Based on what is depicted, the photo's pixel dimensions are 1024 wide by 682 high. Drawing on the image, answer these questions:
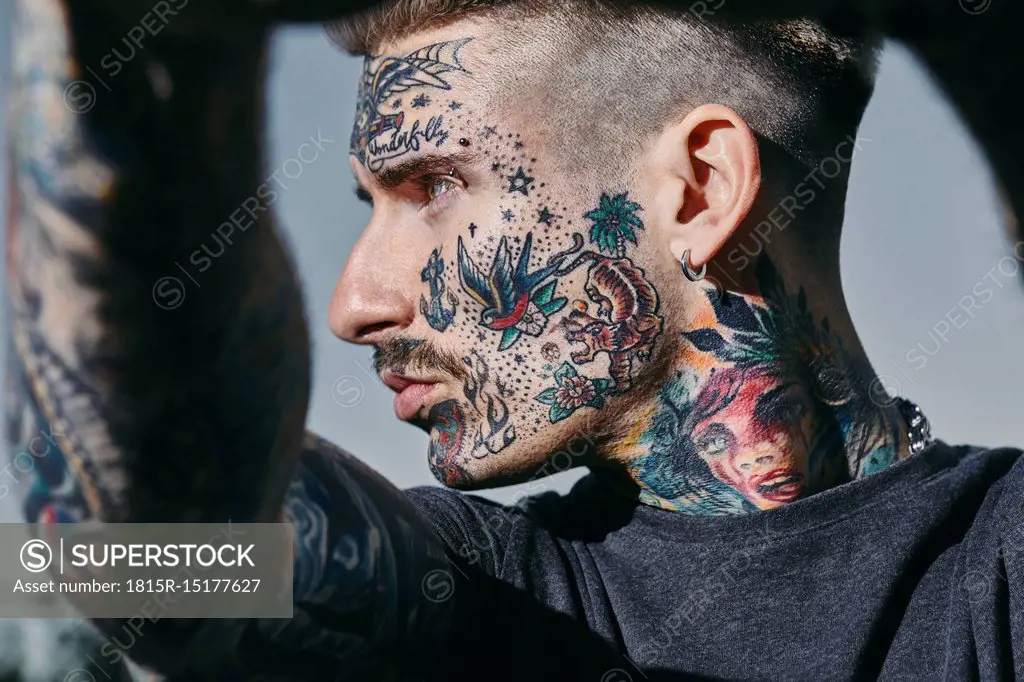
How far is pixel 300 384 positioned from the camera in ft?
6.08

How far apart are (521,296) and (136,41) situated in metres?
1.25

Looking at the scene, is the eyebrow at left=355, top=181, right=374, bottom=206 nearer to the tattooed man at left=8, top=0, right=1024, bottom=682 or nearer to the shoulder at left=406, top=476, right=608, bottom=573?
the tattooed man at left=8, top=0, right=1024, bottom=682

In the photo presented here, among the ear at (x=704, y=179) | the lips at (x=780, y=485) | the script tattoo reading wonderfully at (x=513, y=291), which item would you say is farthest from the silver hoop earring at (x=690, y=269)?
the lips at (x=780, y=485)

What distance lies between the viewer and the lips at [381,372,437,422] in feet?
8.77

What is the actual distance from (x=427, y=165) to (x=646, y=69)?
604 mm

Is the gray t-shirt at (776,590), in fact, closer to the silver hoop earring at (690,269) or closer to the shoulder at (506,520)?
the shoulder at (506,520)

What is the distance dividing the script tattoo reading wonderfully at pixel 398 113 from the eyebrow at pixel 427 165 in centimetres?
3

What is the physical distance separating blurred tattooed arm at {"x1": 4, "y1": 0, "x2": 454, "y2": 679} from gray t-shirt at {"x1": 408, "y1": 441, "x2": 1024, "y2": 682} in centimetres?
64

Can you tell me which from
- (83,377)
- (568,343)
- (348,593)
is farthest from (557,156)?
(83,377)

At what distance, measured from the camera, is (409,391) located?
2.70 metres

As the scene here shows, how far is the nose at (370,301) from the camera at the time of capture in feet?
8.68

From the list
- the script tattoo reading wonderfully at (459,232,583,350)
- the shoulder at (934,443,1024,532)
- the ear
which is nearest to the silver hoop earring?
the ear

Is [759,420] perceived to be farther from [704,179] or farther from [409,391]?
[409,391]

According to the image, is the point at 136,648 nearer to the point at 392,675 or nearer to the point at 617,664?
the point at 392,675
